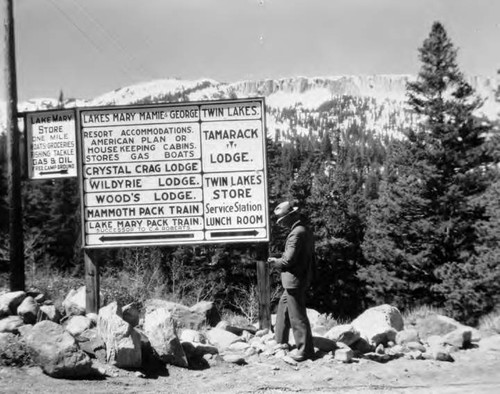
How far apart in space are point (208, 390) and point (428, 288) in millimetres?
31247

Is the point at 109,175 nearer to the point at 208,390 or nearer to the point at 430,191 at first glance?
the point at 208,390

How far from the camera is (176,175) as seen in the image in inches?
361

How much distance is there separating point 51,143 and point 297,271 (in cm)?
489

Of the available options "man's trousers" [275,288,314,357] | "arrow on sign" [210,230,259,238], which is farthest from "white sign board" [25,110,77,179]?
"man's trousers" [275,288,314,357]

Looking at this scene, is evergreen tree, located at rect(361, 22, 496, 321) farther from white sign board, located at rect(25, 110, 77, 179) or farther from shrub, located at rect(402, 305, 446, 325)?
white sign board, located at rect(25, 110, 77, 179)

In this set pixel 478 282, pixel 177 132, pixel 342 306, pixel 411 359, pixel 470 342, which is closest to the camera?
pixel 411 359

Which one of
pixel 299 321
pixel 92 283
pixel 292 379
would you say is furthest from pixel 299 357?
pixel 92 283

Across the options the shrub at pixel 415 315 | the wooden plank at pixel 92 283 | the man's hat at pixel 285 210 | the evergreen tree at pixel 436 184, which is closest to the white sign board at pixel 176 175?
the wooden plank at pixel 92 283

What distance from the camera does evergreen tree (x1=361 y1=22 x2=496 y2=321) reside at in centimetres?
3416

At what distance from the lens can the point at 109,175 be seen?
9.33 m

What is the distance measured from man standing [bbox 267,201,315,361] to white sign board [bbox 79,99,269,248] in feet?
4.54

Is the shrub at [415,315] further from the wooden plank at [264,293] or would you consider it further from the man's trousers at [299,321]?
the man's trousers at [299,321]

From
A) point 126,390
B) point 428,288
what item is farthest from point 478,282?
point 126,390

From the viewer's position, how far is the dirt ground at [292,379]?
627cm
